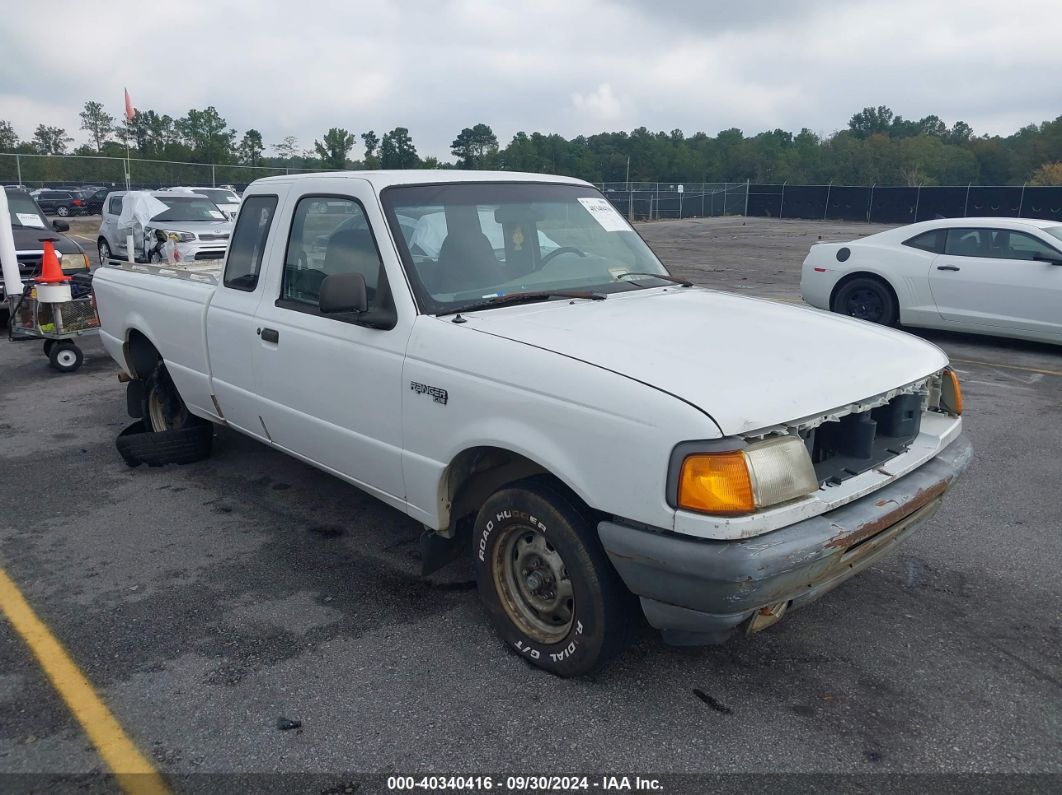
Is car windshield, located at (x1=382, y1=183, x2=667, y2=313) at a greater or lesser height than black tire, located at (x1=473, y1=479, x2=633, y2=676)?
greater

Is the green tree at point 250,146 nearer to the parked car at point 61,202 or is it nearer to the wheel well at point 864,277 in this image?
the parked car at point 61,202

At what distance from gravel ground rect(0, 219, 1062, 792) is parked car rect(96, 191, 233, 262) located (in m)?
9.83

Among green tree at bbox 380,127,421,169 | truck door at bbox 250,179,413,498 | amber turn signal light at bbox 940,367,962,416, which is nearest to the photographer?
truck door at bbox 250,179,413,498

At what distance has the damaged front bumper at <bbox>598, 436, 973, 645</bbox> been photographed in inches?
102

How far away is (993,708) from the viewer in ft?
10.1

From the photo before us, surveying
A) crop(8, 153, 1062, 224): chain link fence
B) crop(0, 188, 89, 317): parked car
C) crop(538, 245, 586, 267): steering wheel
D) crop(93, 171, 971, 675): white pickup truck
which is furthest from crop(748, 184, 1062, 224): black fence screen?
crop(93, 171, 971, 675): white pickup truck

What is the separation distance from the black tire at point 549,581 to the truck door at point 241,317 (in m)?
1.85

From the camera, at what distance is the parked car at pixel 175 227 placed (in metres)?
14.5

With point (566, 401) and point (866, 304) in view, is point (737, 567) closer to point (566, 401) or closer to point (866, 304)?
point (566, 401)

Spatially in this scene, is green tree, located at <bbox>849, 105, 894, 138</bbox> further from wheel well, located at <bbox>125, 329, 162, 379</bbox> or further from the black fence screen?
wheel well, located at <bbox>125, 329, 162, 379</bbox>

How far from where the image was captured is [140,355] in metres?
5.91

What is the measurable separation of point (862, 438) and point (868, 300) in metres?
8.11

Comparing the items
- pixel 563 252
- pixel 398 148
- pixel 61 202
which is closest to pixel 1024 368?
pixel 563 252

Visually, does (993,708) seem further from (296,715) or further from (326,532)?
(326,532)
